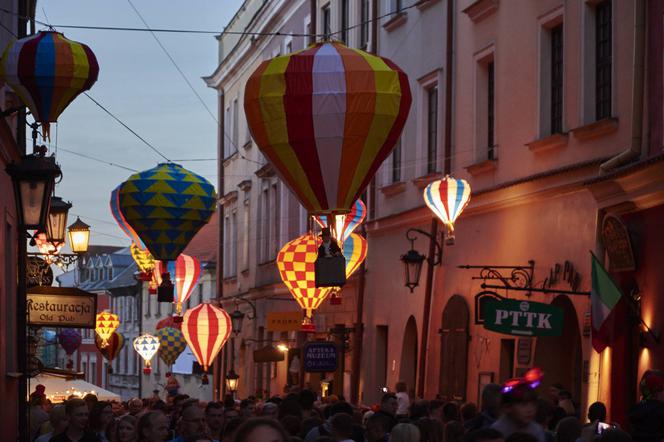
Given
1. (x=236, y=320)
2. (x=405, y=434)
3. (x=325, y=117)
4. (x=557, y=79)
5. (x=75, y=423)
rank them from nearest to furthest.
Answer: (x=405, y=434) → (x=75, y=423) → (x=325, y=117) → (x=557, y=79) → (x=236, y=320)

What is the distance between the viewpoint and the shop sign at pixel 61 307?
62.9ft

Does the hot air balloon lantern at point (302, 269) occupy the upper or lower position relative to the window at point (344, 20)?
lower

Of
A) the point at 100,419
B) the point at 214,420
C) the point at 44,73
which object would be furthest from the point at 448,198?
the point at 100,419

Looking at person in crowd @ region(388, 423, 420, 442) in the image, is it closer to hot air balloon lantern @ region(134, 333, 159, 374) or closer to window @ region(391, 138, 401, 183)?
window @ region(391, 138, 401, 183)

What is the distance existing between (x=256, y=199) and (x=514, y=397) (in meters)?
33.8

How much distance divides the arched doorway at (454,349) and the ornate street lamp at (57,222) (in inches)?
247

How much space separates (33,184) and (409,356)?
13249mm

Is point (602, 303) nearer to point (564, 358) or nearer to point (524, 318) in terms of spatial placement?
point (524, 318)

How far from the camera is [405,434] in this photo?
33.0 ft

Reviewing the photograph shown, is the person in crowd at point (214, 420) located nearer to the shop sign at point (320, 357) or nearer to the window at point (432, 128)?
the shop sign at point (320, 357)

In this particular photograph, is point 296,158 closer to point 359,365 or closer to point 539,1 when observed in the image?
point 539,1

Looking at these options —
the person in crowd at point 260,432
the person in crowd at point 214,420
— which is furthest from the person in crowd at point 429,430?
the person in crowd at point 260,432

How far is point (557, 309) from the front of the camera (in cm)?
1842

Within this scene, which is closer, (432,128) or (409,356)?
(432,128)
